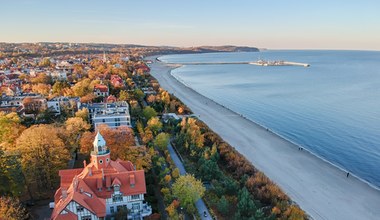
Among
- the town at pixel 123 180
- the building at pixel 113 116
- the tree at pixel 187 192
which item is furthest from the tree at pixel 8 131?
the tree at pixel 187 192

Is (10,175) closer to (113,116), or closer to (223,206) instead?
(223,206)

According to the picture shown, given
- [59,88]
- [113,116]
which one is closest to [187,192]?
[113,116]

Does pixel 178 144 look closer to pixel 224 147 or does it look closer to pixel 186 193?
pixel 224 147

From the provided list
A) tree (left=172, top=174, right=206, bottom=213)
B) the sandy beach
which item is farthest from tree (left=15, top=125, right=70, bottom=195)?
the sandy beach

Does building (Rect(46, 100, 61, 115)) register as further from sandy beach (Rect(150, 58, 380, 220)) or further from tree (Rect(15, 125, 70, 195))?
Answer: sandy beach (Rect(150, 58, 380, 220))

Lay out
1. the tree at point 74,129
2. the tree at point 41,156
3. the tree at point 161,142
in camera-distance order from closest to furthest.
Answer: the tree at point 41,156 → the tree at point 74,129 → the tree at point 161,142

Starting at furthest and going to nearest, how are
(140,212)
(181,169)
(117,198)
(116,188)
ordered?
(181,169), (140,212), (117,198), (116,188)

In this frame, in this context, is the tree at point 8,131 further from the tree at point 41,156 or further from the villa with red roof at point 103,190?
the villa with red roof at point 103,190
